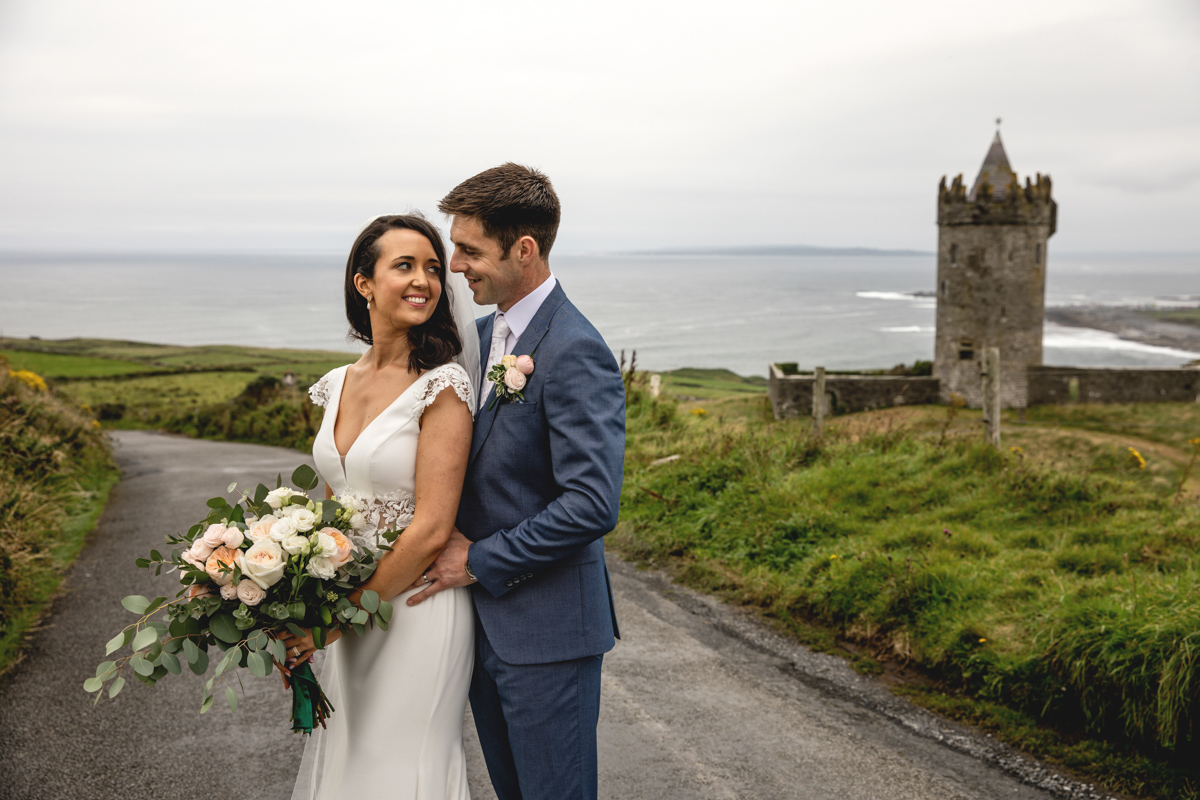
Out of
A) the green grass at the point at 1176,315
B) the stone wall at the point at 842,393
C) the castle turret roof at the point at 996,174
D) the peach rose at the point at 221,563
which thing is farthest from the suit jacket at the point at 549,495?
the green grass at the point at 1176,315

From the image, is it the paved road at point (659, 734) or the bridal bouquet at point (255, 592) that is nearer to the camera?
the bridal bouquet at point (255, 592)

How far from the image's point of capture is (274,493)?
2646mm

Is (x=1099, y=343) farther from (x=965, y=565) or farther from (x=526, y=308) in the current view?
(x=526, y=308)

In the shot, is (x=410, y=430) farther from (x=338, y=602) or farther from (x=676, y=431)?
(x=676, y=431)

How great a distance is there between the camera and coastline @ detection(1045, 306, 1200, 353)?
4281 inches

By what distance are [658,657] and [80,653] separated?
4.09 meters

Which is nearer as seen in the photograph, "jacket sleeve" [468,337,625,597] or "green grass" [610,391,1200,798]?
"jacket sleeve" [468,337,625,597]

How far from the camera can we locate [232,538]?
248 centimetres

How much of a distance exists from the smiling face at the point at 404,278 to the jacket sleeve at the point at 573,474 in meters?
0.57

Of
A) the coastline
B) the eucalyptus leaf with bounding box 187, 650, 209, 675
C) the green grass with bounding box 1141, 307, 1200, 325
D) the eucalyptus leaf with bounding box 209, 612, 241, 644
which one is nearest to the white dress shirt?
the eucalyptus leaf with bounding box 209, 612, 241, 644

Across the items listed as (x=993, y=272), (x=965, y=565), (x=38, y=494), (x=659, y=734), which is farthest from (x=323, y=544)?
(x=993, y=272)

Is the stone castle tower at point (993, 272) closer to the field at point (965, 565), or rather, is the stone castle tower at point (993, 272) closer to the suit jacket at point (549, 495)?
the field at point (965, 565)

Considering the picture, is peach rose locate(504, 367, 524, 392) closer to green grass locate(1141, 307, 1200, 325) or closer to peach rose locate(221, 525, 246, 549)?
peach rose locate(221, 525, 246, 549)

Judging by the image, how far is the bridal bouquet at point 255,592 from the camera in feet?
7.97
